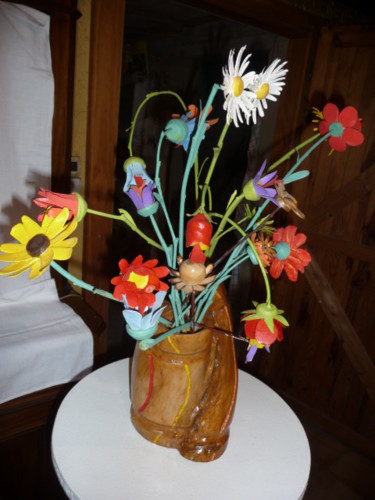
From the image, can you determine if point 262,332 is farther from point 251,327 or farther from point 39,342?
point 39,342

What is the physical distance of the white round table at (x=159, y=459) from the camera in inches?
27.7

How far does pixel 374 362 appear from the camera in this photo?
1810 millimetres

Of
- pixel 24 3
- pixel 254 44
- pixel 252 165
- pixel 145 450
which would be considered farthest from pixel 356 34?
pixel 145 450

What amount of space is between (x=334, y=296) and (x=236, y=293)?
804 mm

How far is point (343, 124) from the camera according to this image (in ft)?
2.27

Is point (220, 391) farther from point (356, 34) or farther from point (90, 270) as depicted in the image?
point (356, 34)

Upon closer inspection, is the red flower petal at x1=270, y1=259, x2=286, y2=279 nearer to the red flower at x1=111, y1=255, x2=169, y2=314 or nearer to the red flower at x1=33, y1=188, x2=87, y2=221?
the red flower at x1=111, y1=255, x2=169, y2=314

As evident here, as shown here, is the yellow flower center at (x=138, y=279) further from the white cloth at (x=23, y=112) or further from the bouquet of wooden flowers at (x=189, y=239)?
the white cloth at (x=23, y=112)

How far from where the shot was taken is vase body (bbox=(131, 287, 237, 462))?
743mm

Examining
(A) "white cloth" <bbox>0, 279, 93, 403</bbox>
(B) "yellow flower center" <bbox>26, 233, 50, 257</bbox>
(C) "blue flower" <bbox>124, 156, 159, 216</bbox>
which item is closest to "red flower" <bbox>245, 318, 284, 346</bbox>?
(C) "blue flower" <bbox>124, 156, 159, 216</bbox>

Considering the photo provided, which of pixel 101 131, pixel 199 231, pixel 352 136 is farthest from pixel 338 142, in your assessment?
pixel 101 131

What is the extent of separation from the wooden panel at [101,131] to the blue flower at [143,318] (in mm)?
702

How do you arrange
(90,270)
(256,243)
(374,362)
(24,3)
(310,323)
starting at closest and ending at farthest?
(256,243)
(24,3)
(90,270)
(374,362)
(310,323)

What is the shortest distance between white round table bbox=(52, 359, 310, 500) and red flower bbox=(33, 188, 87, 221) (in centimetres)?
48
